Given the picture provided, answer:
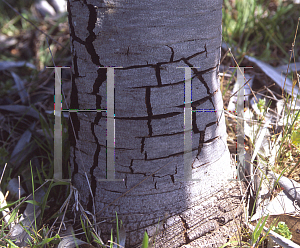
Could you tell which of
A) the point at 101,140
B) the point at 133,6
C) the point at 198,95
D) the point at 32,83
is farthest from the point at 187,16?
the point at 32,83

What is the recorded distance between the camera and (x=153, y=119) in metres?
0.99

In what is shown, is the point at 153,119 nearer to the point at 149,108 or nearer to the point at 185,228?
the point at 149,108

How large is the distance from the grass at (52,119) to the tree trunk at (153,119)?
0.36 feet

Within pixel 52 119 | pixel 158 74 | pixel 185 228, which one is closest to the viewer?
pixel 158 74

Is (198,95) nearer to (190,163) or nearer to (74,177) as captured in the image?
(190,163)

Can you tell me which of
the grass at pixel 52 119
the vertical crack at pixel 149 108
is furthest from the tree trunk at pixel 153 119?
the grass at pixel 52 119

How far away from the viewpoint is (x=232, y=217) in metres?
1.15

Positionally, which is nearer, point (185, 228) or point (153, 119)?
point (153, 119)

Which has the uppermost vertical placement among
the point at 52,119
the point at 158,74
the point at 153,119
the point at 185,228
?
the point at 158,74

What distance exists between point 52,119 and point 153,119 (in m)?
0.78

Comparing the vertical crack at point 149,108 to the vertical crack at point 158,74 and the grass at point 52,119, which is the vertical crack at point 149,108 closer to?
the vertical crack at point 158,74

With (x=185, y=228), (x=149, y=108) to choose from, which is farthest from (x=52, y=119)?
(x=185, y=228)

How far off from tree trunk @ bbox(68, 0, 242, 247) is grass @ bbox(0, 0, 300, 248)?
0.11 m

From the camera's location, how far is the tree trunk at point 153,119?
2.93 ft
